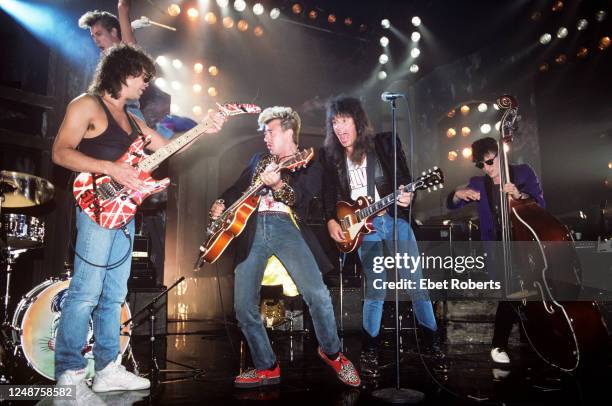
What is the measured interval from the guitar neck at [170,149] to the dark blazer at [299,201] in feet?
1.58

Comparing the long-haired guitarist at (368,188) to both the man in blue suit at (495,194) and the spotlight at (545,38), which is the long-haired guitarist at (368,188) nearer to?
the man in blue suit at (495,194)

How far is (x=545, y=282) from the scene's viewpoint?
3541 mm

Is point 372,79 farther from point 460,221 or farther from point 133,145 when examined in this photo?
point 133,145

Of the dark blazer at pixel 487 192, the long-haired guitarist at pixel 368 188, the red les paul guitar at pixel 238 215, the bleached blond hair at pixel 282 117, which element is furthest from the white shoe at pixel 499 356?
the bleached blond hair at pixel 282 117

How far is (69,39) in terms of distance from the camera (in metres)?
6.64

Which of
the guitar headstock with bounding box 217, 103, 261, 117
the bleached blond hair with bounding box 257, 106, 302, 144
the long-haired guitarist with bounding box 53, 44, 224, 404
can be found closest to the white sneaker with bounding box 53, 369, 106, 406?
the long-haired guitarist with bounding box 53, 44, 224, 404

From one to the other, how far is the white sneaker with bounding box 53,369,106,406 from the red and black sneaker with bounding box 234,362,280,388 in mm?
899

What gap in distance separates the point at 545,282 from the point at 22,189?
433cm

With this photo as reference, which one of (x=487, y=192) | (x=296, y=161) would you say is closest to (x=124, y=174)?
(x=296, y=161)

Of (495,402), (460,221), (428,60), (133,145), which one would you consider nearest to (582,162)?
(460,221)

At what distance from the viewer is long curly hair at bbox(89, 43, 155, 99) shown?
3258 millimetres

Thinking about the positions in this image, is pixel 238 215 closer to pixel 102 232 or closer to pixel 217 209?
pixel 217 209

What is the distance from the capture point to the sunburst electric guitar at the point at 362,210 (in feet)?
12.6

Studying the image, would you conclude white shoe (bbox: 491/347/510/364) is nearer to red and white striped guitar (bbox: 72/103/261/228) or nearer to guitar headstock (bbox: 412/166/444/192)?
guitar headstock (bbox: 412/166/444/192)
